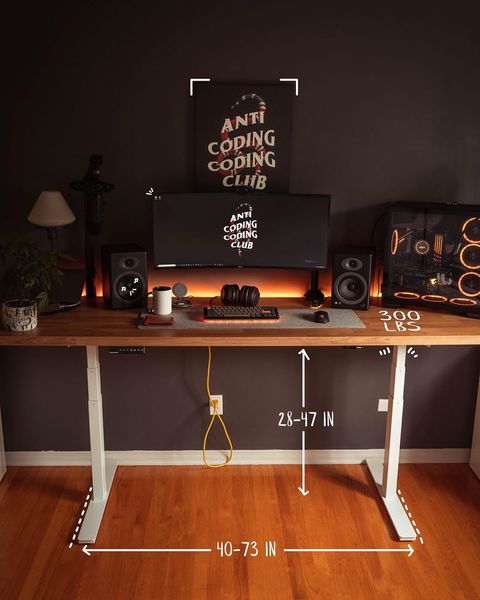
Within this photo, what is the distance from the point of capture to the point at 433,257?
2.88 m

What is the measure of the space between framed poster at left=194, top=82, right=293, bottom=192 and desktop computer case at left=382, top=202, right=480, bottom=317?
0.59 meters

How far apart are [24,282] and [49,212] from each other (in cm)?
39

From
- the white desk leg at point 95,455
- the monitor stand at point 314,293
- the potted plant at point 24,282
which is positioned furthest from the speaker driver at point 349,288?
the potted plant at point 24,282

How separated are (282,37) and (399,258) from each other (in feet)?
3.68

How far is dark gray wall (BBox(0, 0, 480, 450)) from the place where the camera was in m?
2.88

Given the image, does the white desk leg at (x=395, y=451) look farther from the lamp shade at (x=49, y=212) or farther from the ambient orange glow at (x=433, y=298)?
the lamp shade at (x=49, y=212)

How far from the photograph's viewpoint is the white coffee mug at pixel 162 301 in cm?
281

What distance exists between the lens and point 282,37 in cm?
291

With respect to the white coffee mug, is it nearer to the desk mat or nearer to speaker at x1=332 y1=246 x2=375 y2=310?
the desk mat

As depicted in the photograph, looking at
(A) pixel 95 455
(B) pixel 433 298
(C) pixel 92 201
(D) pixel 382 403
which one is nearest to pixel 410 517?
(D) pixel 382 403

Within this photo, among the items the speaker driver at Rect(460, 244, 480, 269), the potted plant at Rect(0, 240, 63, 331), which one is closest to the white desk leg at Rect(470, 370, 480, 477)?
the speaker driver at Rect(460, 244, 480, 269)

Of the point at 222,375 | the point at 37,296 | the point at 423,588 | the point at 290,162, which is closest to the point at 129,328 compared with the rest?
the point at 37,296

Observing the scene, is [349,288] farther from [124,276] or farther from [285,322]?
[124,276]

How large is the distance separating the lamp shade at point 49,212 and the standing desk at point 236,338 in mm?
397
